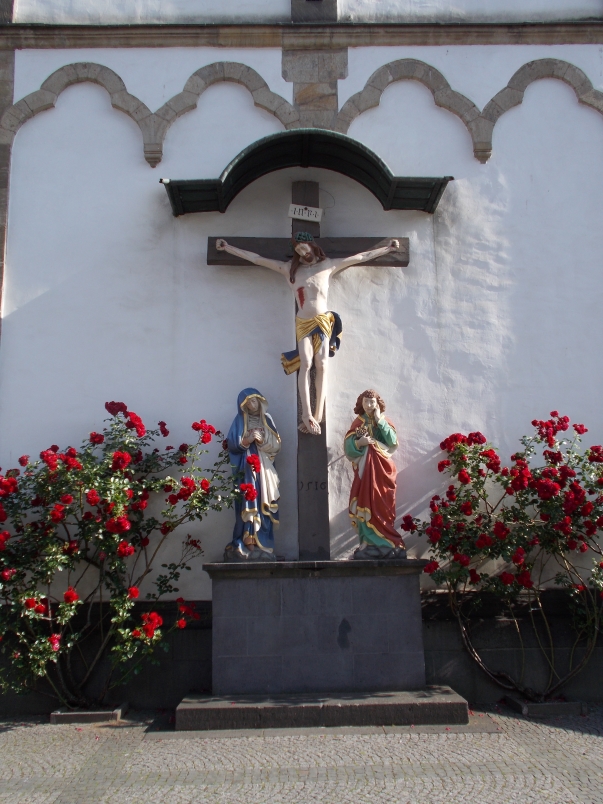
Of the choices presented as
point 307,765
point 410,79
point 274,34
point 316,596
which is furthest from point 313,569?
point 274,34

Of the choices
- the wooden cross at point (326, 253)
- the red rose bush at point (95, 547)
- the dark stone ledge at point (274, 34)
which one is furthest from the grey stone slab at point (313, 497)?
the dark stone ledge at point (274, 34)

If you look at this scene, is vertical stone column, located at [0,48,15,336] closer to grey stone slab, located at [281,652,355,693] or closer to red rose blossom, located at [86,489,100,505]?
red rose blossom, located at [86,489,100,505]

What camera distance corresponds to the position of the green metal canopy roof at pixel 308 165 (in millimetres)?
6730

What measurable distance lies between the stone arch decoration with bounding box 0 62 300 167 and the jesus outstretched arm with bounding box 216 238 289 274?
1.10 meters

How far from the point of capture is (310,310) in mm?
6664

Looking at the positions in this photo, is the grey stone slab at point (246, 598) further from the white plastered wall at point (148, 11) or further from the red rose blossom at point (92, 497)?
the white plastered wall at point (148, 11)

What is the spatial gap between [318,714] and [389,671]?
Answer: 702mm

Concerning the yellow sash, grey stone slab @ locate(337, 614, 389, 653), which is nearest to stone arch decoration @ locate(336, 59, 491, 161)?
the yellow sash

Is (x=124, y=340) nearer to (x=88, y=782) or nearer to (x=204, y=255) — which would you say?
(x=204, y=255)

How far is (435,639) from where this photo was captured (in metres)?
6.38

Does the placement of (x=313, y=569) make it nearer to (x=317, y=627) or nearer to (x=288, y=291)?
(x=317, y=627)

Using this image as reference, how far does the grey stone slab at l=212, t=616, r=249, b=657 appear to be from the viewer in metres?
5.82

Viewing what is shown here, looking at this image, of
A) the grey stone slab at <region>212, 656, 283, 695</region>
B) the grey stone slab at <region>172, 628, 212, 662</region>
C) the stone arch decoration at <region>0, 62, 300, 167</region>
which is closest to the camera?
the grey stone slab at <region>212, 656, 283, 695</region>

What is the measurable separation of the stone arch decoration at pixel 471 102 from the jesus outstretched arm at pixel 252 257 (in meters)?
1.48
